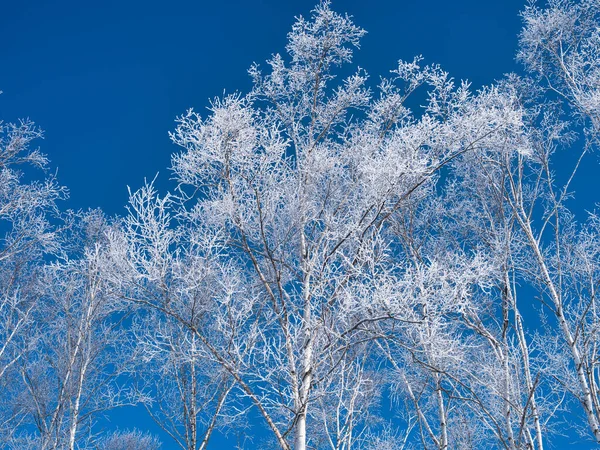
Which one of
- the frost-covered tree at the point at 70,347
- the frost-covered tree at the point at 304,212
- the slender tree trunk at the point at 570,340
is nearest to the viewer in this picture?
the frost-covered tree at the point at 304,212

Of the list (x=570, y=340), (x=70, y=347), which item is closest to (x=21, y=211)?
(x=70, y=347)

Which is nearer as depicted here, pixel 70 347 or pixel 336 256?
pixel 336 256

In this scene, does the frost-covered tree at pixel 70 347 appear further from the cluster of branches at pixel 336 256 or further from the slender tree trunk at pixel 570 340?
the slender tree trunk at pixel 570 340

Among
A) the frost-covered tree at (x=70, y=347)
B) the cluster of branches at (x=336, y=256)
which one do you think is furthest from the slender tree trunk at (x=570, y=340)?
the frost-covered tree at (x=70, y=347)

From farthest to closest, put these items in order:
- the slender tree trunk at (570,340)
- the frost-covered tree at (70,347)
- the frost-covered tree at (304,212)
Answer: the frost-covered tree at (70,347)
the slender tree trunk at (570,340)
the frost-covered tree at (304,212)

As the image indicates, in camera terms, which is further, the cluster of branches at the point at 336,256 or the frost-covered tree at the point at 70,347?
the frost-covered tree at the point at 70,347

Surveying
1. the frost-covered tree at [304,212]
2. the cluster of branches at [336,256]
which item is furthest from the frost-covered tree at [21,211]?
the frost-covered tree at [304,212]

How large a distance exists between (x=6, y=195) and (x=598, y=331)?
1097cm

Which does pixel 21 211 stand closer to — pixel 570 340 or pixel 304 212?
pixel 304 212

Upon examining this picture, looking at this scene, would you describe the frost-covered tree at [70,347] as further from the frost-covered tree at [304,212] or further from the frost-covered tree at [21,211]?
the frost-covered tree at [304,212]

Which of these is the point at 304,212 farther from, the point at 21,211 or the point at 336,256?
the point at 21,211

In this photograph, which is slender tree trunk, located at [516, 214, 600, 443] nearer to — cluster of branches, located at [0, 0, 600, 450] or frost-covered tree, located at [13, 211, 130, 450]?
cluster of branches, located at [0, 0, 600, 450]

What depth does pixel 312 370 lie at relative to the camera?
17.8 feet

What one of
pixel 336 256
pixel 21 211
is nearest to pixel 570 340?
pixel 336 256
